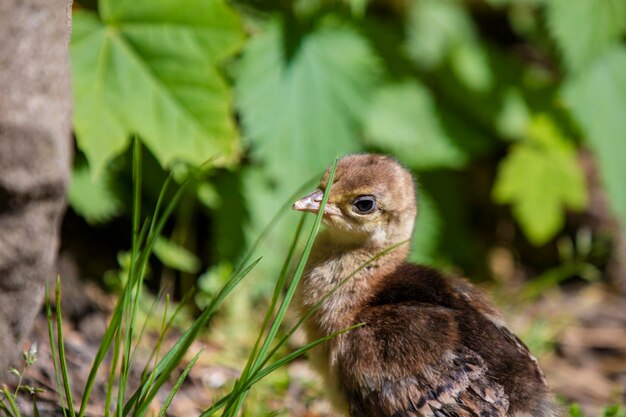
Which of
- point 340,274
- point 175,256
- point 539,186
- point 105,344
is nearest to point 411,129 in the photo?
point 539,186

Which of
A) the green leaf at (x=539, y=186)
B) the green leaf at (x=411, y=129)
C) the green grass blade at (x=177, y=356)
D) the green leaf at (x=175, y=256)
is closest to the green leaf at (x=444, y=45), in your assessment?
the green leaf at (x=411, y=129)

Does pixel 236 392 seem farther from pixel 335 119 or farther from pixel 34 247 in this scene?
pixel 335 119

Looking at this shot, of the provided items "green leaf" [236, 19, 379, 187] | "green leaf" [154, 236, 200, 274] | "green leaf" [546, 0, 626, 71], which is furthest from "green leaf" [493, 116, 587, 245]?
"green leaf" [154, 236, 200, 274]

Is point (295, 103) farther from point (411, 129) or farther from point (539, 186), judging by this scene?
point (539, 186)

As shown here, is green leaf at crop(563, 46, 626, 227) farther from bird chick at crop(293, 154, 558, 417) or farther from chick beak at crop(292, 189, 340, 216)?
chick beak at crop(292, 189, 340, 216)

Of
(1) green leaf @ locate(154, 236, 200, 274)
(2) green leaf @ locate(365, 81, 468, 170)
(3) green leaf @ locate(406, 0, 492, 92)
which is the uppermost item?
(3) green leaf @ locate(406, 0, 492, 92)

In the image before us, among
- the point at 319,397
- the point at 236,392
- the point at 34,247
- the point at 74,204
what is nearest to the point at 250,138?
the point at 74,204

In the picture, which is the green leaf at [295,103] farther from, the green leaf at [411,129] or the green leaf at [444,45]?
the green leaf at [444,45]
